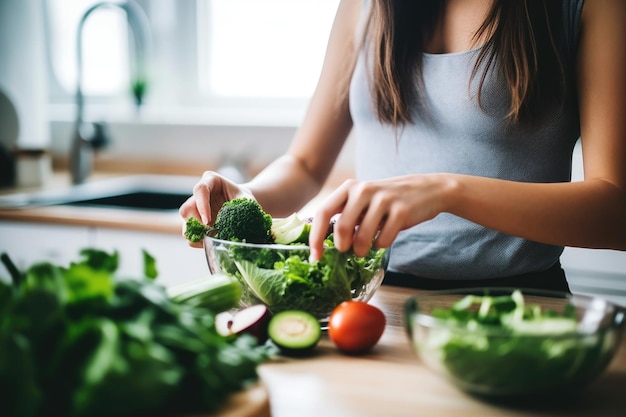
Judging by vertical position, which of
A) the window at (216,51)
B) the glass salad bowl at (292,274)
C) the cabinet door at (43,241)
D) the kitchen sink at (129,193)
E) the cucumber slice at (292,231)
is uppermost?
the window at (216,51)

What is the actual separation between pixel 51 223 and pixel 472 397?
1.76 m

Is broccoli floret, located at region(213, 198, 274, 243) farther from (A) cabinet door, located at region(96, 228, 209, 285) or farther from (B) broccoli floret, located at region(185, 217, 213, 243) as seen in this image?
(A) cabinet door, located at region(96, 228, 209, 285)

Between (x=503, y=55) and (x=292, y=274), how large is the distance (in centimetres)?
61

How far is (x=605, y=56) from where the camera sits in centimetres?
115

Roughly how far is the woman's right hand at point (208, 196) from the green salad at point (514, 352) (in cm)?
50

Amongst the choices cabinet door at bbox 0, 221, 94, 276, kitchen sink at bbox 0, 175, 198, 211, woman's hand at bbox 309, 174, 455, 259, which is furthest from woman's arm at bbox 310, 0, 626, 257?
kitchen sink at bbox 0, 175, 198, 211

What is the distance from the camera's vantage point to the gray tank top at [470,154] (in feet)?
4.19

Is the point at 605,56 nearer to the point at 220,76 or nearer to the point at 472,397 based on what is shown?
the point at 472,397

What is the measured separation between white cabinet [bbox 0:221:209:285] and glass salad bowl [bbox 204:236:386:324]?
3.58 feet

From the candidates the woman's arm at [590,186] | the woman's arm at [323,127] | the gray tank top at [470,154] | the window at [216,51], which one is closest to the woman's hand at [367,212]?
the woman's arm at [590,186]

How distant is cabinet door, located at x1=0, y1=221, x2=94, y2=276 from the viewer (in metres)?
2.16

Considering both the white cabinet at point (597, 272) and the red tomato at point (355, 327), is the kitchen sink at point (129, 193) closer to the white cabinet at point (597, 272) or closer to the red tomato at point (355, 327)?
the white cabinet at point (597, 272)

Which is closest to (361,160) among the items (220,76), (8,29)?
(220,76)

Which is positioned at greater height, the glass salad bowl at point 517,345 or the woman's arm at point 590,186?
the woman's arm at point 590,186
